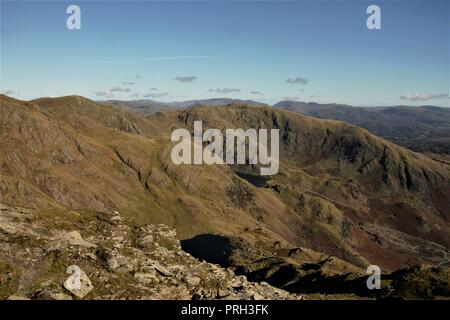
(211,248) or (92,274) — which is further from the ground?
(92,274)

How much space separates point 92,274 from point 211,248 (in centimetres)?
9688

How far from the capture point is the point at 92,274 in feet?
168

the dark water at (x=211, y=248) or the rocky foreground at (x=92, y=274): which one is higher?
the rocky foreground at (x=92, y=274)

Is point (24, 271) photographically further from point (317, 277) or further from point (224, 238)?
point (224, 238)

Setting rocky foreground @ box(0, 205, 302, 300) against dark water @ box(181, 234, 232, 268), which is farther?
dark water @ box(181, 234, 232, 268)

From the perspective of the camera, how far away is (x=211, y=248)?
14612 centimetres

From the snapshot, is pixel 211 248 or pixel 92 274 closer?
pixel 92 274

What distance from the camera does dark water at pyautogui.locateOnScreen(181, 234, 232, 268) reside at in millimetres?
136913

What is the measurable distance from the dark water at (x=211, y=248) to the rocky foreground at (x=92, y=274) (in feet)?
226

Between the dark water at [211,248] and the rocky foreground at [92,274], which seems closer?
the rocky foreground at [92,274]

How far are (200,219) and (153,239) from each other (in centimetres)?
10665

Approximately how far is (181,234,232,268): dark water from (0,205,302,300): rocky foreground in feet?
226

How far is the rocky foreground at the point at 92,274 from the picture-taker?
47.3 m
